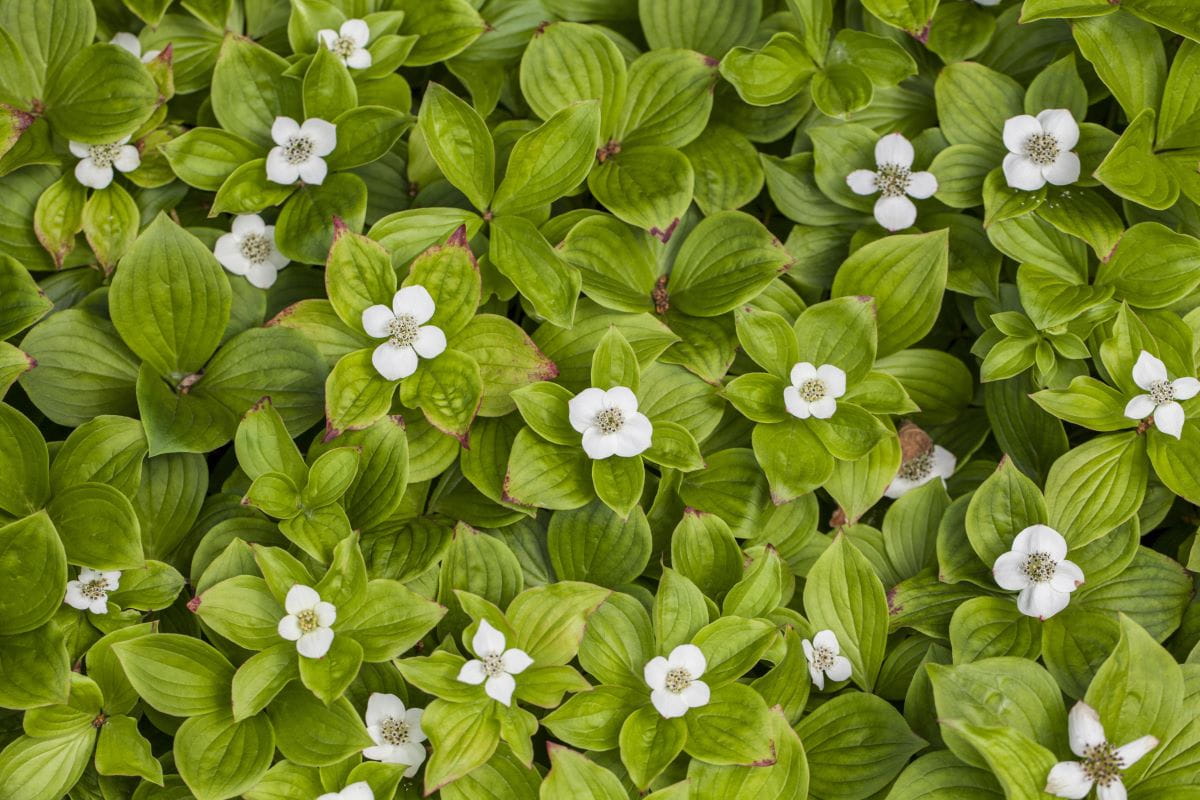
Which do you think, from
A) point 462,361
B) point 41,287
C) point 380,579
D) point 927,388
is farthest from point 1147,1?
point 41,287

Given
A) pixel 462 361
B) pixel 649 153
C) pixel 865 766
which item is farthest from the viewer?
pixel 649 153

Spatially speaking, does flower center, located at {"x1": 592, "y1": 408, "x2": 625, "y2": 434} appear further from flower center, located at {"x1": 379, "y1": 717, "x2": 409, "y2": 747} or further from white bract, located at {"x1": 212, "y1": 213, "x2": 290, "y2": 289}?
white bract, located at {"x1": 212, "y1": 213, "x2": 290, "y2": 289}

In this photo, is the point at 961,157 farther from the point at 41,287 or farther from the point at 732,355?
the point at 41,287

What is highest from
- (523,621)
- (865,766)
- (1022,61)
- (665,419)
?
(1022,61)

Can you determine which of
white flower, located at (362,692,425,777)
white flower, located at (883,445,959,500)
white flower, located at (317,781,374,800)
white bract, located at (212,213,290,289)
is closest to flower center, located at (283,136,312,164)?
white bract, located at (212,213,290,289)

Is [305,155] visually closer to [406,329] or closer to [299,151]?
[299,151]

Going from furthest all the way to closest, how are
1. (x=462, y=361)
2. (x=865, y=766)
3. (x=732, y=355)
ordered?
1. (x=732, y=355)
2. (x=462, y=361)
3. (x=865, y=766)

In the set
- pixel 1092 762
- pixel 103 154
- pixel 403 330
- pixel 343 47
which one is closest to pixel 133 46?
pixel 103 154
